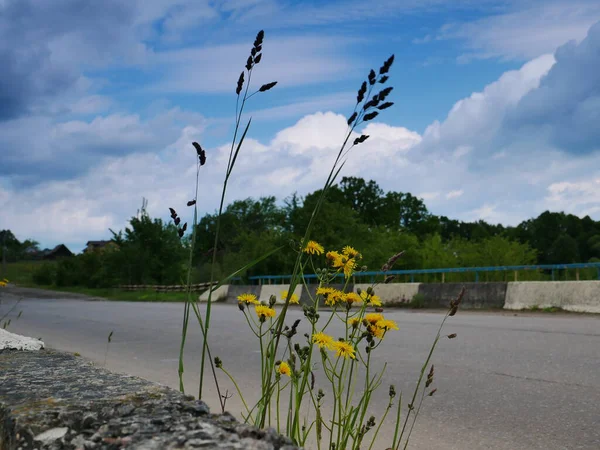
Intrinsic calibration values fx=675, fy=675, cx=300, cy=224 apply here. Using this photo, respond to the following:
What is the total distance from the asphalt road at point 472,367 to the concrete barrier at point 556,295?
79 centimetres

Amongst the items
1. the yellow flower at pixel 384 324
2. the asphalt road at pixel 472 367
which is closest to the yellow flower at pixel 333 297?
the yellow flower at pixel 384 324

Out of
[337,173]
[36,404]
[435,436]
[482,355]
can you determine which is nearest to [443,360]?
[482,355]

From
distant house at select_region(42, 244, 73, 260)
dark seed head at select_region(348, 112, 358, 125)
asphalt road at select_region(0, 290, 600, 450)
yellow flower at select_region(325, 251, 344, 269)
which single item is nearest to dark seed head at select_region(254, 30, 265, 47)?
dark seed head at select_region(348, 112, 358, 125)

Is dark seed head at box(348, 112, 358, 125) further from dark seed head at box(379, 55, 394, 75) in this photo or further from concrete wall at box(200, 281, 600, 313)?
concrete wall at box(200, 281, 600, 313)

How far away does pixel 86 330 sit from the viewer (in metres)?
11.7

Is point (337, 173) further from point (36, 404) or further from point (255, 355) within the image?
point (255, 355)

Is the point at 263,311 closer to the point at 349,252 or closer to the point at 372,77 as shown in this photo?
the point at 349,252

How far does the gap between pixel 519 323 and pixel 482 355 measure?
3.39m

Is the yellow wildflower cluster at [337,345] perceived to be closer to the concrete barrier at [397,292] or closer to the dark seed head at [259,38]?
the dark seed head at [259,38]

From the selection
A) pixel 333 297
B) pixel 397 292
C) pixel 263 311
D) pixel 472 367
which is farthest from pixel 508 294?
pixel 263 311

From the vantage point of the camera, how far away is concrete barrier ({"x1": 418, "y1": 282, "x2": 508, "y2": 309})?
14.0 meters

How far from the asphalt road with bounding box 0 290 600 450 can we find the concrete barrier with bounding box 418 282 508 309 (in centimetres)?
252

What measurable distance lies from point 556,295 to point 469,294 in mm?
2194

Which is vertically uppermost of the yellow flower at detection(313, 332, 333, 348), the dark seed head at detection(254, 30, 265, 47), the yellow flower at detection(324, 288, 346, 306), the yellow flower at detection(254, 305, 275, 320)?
the dark seed head at detection(254, 30, 265, 47)
